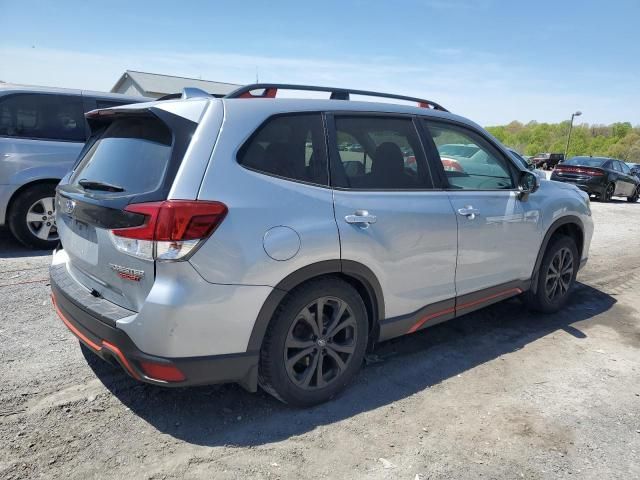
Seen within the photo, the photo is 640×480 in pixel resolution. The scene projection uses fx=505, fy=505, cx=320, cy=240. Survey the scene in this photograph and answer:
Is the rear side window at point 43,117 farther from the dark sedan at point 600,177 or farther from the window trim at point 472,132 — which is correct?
the dark sedan at point 600,177

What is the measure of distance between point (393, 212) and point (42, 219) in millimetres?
4909

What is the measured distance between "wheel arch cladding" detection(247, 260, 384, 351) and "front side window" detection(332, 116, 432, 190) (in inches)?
20.0

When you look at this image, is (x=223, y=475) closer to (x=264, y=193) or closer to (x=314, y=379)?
(x=314, y=379)

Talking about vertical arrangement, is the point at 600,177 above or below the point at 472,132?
below

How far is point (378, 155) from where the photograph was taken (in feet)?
11.0

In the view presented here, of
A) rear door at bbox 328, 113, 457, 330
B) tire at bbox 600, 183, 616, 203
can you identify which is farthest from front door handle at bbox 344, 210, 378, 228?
tire at bbox 600, 183, 616, 203

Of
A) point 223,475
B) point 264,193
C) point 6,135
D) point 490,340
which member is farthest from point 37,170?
point 490,340

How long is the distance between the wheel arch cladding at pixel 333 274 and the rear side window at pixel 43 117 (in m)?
4.81

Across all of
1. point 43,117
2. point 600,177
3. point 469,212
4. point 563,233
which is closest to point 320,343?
point 469,212

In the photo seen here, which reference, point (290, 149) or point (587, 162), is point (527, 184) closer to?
point (290, 149)

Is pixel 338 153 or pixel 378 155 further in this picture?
pixel 378 155

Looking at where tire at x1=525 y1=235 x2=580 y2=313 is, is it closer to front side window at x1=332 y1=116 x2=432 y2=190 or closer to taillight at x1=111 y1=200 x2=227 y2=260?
front side window at x1=332 y1=116 x2=432 y2=190

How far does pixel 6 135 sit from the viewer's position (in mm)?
5855

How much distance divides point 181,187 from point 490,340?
298 cm
